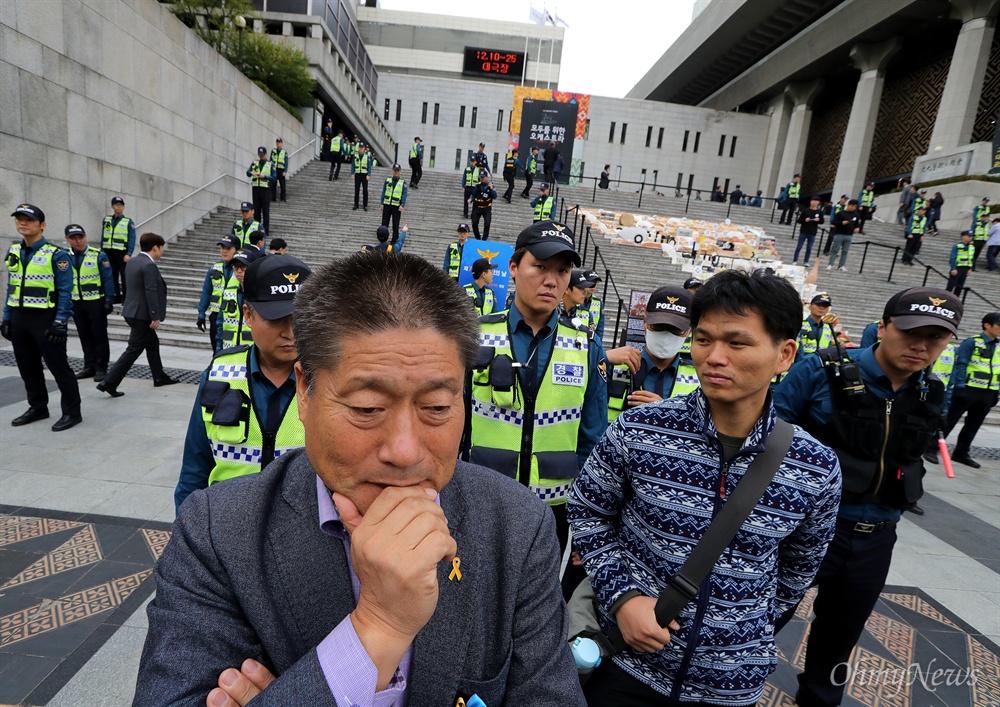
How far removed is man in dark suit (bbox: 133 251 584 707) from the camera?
32.0 inches

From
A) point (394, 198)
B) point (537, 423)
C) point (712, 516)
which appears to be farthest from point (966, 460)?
point (394, 198)

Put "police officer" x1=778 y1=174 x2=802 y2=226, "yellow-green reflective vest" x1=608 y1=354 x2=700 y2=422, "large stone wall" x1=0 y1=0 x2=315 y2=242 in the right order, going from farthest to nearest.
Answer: "police officer" x1=778 y1=174 x2=802 y2=226
"large stone wall" x1=0 y1=0 x2=315 y2=242
"yellow-green reflective vest" x1=608 y1=354 x2=700 y2=422

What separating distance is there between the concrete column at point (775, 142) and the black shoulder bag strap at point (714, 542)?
4258 cm

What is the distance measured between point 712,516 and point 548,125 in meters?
41.4

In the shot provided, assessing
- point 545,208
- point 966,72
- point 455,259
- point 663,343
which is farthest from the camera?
point 966,72

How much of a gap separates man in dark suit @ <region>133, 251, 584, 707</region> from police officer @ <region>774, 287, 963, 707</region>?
1.95 metres

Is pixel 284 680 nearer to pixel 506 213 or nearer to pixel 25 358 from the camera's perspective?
pixel 25 358

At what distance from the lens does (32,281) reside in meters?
5.27

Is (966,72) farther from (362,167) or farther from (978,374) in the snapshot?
(362,167)

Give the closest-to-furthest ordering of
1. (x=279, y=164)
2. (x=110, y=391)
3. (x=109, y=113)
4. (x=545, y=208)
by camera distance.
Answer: (x=110, y=391) < (x=109, y=113) < (x=279, y=164) < (x=545, y=208)

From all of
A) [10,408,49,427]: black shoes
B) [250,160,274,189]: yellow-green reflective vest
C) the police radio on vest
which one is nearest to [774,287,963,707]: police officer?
the police radio on vest

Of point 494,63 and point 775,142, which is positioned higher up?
point 494,63

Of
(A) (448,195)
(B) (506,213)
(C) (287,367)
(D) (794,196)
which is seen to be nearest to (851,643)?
(C) (287,367)

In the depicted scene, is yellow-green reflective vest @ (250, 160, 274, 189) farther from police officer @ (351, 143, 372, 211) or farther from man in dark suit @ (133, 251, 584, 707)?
man in dark suit @ (133, 251, 584, 707)
